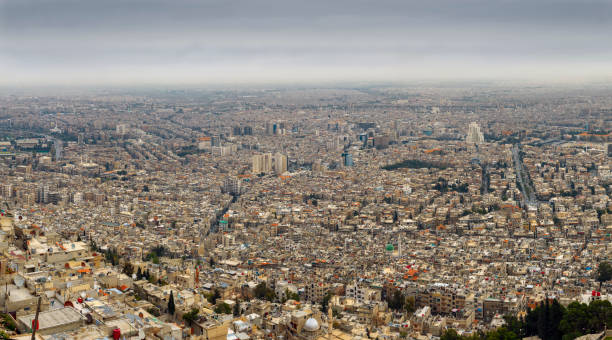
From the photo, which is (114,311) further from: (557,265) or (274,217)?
(274,217)

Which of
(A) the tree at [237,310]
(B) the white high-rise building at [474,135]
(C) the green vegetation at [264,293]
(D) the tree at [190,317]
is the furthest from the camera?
(B) the white high-rise building at [474,135]

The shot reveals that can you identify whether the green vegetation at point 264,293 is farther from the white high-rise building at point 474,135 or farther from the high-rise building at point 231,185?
the white high-rise building at point 474,135

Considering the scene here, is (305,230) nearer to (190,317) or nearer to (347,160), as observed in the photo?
(190,317)

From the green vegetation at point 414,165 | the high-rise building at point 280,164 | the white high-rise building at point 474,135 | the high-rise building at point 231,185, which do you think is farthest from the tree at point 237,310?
the white high-rise building at point 474,135

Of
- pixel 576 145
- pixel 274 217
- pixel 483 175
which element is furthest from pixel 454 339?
pixel 576 145

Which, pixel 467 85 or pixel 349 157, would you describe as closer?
pixel 349 157

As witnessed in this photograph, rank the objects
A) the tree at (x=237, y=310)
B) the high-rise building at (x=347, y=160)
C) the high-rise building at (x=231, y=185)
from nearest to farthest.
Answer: the tree at (x=237, y=310), the high-rise building at (x=231, y=185), the high-rise building at (x=347, y=160)

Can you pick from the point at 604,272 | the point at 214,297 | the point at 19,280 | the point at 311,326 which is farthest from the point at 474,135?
the point at 19,280
